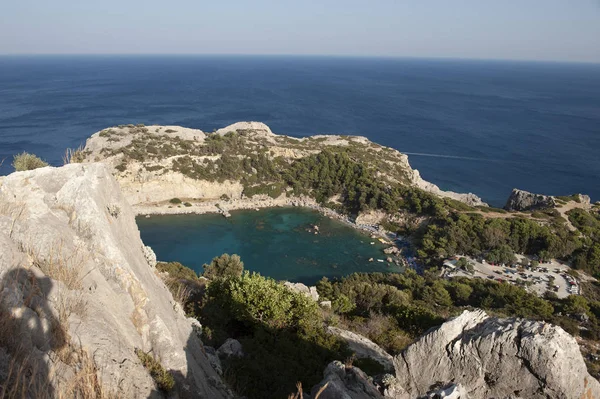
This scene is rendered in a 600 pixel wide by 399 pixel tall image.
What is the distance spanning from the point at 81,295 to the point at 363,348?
36.1 ft

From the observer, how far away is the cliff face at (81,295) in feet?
14.6

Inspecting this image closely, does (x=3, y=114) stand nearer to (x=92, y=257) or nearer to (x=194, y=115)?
(x=194, y=115)

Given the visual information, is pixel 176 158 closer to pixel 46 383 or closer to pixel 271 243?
pixel 271 243

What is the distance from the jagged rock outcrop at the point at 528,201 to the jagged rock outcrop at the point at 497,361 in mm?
50134

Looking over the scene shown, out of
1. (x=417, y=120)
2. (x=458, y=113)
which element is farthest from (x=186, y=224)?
(x=458, y=113)

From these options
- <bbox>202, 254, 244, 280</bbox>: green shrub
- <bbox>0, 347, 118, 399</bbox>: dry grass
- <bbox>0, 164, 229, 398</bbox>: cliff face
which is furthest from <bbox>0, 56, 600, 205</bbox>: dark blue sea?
<bbox>0, 347, 118, 399</bbox>: dry grass

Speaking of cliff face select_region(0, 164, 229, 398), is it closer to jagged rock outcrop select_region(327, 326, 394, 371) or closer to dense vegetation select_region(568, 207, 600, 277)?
jagged rock outcrop select_region(327, 326, 394, 371)

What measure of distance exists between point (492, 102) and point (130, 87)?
157m

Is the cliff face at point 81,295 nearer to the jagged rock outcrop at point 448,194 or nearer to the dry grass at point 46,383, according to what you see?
the dry grass at point 46,383

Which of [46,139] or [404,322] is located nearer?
[404,322]

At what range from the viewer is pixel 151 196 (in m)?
49.5

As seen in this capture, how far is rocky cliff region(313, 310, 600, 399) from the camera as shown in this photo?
25.1 feet

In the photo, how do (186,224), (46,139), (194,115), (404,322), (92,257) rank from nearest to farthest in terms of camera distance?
(92,257)
(404,322)
(186,224)
(46,139)
(194,115)

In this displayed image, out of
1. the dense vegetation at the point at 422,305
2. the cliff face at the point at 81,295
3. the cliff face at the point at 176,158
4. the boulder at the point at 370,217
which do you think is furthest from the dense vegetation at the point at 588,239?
the cliff face at the point at 81,295
